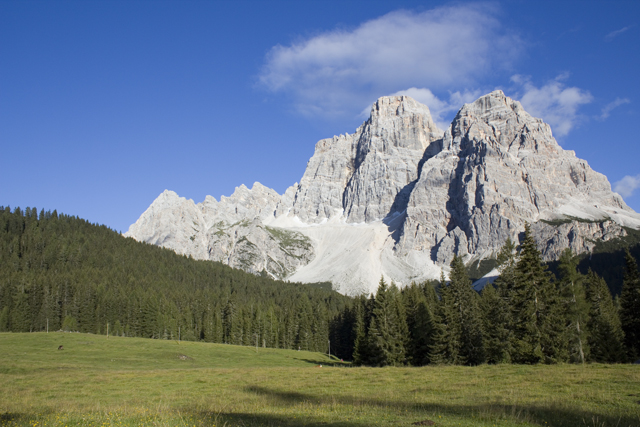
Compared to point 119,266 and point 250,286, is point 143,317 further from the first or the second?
point 250,286

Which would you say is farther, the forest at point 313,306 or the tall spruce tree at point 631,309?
the tall spruce tree at point 631,309

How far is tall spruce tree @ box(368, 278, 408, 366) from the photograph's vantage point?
55531 mm

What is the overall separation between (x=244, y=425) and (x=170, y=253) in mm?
189906

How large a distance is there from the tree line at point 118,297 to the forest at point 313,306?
36 centimetres

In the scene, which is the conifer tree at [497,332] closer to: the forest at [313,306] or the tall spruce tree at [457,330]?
the forest at [313,306]

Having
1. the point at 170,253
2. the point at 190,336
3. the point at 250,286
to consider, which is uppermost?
the point at 170,253

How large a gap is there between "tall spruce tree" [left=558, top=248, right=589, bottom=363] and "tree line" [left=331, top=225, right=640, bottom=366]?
0.29 ft

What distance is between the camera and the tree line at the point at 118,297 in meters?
106

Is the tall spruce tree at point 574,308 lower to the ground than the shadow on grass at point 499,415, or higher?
higher

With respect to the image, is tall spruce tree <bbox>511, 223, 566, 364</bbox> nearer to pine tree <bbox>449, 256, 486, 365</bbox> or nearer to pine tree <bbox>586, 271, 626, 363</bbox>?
pine tree <bbox>586, 271, 626, 363</bbox>

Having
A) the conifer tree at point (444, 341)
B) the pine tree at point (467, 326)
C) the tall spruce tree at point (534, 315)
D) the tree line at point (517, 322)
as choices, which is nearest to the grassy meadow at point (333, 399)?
the tall spruce tree at point (534, 315)

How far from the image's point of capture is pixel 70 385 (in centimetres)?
3434

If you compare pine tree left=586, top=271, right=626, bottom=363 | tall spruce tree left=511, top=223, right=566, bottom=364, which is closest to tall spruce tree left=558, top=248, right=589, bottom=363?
tall spruce tree left=511, top=223, right=566, bottom=364

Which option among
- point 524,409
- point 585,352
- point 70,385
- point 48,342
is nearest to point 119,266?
point 48,342
